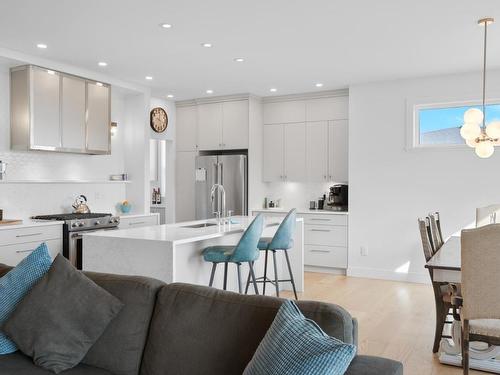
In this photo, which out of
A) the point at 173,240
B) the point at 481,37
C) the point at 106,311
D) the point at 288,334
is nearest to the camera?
the point at 288,334

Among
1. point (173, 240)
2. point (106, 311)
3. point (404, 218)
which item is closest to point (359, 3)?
point (173, 240)

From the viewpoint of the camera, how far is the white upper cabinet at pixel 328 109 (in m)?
6.70

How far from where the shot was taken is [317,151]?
272 inches

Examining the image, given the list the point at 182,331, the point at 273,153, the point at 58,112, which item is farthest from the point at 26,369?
the point at 273,153

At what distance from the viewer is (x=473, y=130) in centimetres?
398

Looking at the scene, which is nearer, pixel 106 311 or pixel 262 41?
pixel 106 311

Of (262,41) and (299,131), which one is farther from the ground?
(262,41)

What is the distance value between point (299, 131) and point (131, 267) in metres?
4.17

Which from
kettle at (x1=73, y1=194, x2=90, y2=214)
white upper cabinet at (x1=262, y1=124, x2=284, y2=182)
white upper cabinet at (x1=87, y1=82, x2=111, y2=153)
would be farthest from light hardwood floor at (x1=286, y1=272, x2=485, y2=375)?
white upper cabinet at (x1=87, y1=82, x2=111, y2=153)

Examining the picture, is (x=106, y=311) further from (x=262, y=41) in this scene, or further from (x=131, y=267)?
(x=262, y=41)

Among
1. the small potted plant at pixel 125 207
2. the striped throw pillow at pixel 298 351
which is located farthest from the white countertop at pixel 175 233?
the small potted plant at pixel 125 207

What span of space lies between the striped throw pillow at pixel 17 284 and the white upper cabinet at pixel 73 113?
131 inches

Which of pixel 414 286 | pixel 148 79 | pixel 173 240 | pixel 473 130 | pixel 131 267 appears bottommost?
pixel 414 286

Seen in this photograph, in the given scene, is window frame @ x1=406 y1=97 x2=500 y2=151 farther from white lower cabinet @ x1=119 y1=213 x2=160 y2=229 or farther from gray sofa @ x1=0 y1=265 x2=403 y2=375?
gray sofa @ x1=0 y1=265 x2=403 y2=375
